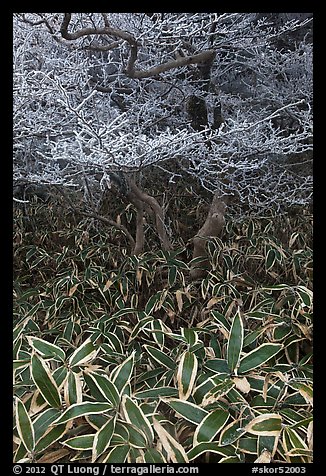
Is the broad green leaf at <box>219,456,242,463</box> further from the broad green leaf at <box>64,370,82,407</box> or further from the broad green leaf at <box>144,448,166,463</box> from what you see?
the broad green leaf at <box>64,370,82,407</box>

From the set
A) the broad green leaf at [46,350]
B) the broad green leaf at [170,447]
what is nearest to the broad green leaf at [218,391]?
the broad green leaf at [170,447]

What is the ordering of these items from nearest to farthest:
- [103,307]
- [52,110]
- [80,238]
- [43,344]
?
1. [43,344]
2. [52,110]
3. [103,307]
4. [80,238]

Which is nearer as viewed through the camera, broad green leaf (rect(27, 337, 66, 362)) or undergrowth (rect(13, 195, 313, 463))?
undergrowth (rect(13, 195, 313, 463))

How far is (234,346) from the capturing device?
97cm

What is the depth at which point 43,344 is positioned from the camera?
974 millimetres

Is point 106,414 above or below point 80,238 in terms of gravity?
below

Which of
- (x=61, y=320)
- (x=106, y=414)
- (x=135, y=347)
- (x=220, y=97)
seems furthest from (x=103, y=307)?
(x=220, y=97)

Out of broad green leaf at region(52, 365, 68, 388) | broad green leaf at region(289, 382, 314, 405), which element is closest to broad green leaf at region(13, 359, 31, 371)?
broad green leaf at region(52, 365, 68, 388)

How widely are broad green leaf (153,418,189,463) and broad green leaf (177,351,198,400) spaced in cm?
10

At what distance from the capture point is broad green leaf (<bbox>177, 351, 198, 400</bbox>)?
0.91 meters

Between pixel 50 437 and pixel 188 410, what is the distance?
0.28 meters
